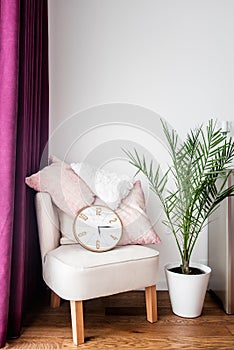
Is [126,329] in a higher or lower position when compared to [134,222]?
lower

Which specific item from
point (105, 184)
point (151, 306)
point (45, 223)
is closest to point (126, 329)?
point (151, 306)

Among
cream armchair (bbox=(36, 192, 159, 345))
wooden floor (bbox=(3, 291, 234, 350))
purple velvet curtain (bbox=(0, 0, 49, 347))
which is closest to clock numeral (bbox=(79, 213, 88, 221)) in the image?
cream armchair (bbox=(36, 192, 159, 345))

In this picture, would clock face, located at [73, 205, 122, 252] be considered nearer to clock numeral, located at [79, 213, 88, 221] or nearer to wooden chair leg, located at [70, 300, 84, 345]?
clock numeral, located at [79, 213, 88, 221]

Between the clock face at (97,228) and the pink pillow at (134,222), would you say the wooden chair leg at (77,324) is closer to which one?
the clock face at (97,228)

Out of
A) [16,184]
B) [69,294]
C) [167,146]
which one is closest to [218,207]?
[167,146]

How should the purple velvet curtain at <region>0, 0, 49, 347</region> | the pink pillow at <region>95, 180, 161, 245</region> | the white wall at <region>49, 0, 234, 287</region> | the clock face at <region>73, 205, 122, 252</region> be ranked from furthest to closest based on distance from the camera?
the white wall at <region>49, 0, 234, 287</region> < the pink pillow at <region>95, 180, 161, 245</region> < the clock face at <region>73, 205, 122, 252</region> < the purple velvet curtain at <region>0, 0, 49, 347</region>

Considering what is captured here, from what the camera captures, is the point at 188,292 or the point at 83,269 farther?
the point at 188,292

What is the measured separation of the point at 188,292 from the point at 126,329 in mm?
416

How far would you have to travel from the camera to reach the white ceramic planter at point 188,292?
2219 millimetres

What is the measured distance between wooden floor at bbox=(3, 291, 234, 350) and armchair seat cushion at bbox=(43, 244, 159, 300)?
0.74 feet

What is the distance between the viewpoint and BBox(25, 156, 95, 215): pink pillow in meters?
2.26

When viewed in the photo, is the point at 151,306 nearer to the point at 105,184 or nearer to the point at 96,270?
the point at 96,270

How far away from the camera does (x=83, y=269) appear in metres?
1.89

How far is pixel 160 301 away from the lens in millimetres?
2529
